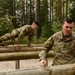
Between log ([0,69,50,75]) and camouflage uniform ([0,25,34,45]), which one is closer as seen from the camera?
log ([0,69,50,75])

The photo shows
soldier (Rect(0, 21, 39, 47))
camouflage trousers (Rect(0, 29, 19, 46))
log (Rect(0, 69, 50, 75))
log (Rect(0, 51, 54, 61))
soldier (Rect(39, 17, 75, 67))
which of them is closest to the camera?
log (Rect(0, 69, 50, 75))

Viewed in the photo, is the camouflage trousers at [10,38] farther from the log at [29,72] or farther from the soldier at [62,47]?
the log at [29,72]

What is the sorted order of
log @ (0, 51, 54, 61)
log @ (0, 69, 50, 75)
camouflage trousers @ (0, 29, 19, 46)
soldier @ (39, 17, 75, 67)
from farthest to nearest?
camouflage trousers @ (0, 29, 19, 46)
log @ (0, 51, 54, 61)
soldier @ (39, 17, 75, 67)
log @ (0, 69, 50, 75)

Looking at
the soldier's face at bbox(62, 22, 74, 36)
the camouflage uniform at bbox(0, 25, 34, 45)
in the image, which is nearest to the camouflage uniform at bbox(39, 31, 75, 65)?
the soldier's face at bbox(62, 22, 74, 36)

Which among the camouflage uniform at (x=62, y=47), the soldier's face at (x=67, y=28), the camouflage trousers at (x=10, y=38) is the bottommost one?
the camouflage trousers at (x=10, y=38)

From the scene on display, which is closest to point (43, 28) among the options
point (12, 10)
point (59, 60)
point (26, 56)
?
point (12, 10)

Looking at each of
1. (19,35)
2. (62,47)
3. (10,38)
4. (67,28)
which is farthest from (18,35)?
(67,28)

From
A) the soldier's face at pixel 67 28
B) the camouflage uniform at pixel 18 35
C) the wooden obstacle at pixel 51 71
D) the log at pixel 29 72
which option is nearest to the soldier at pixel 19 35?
the camouflage uniform at pixel 18 35

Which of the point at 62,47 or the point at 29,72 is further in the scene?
the point at 62,47

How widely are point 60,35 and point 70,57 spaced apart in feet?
1.23

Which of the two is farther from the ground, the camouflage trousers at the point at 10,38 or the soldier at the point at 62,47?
the soldier at the point at 62,47

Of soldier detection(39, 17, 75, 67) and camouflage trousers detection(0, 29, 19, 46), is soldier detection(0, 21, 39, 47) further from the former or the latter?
soldier detection(39, 17, 75, 67)

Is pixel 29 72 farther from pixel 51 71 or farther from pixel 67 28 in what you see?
pixel 67 28

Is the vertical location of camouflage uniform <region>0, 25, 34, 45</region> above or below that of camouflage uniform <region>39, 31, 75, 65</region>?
below
